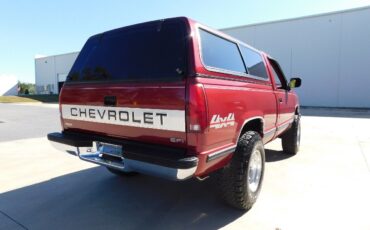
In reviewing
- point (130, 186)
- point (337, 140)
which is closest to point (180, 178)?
point (130, 186)

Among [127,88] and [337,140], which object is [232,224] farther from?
[337,140]

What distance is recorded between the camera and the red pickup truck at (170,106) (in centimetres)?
237

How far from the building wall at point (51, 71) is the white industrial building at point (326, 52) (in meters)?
31.0

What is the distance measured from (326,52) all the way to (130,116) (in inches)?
845

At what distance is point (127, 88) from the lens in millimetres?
2709

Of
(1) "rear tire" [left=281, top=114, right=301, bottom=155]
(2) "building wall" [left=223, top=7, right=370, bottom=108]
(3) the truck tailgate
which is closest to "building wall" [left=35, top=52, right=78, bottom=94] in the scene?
(2) "building wall" [left=223, top=7, right=370, bottom=108]

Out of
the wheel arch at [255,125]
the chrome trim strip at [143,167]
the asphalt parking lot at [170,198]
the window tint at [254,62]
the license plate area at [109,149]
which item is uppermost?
the window tint at [254,62]

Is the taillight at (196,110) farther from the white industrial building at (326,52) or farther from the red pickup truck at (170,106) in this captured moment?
the white industrial building at (326,52)

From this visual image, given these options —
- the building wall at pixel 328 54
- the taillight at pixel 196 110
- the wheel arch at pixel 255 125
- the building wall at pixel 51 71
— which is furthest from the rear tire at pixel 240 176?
the building wall at pixel 51 71

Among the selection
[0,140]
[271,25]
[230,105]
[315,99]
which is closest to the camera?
[230,105]

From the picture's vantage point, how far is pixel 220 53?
2.97 metres

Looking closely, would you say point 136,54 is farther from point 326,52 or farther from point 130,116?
point 326,52

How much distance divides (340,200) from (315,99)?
19.7m

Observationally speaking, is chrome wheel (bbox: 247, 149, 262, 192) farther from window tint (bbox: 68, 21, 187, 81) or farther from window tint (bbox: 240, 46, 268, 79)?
window tint (bbox: 68, 21, 187, 81)
